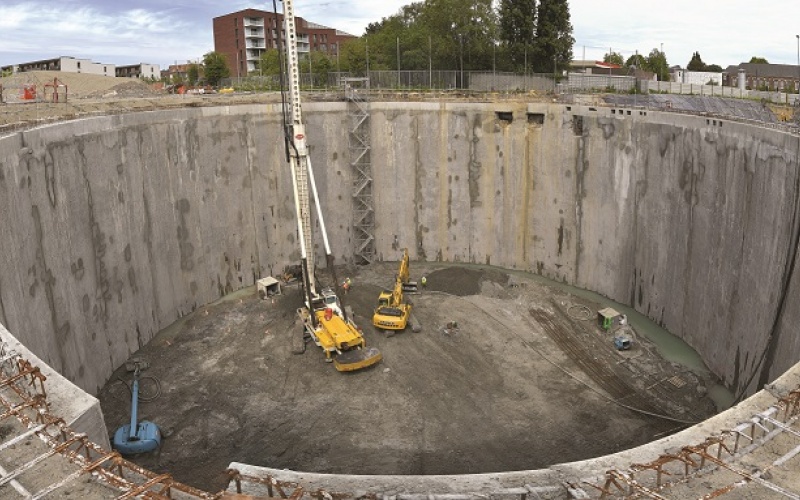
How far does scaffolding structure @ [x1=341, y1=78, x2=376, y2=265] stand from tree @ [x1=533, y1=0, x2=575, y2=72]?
64.9 feet

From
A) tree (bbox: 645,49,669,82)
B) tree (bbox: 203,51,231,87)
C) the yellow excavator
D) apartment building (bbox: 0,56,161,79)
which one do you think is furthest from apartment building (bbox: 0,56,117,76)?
tree (bbox: 645,49,669,82)

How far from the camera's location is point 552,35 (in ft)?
165

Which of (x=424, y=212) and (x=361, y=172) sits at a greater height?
(x=361, y=172)

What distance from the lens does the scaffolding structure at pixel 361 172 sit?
36.0m

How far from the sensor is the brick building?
9875cm

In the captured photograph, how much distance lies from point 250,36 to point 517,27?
6078 centimetres

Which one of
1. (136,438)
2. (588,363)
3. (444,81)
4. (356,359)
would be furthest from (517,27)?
(136,438)

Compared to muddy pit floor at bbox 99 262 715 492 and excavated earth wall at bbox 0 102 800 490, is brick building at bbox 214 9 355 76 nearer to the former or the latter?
excavated earth wall at bbox 0 102 800 490

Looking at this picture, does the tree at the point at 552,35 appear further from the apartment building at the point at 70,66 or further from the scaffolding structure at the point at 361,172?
the apartment building at the point at 70,66

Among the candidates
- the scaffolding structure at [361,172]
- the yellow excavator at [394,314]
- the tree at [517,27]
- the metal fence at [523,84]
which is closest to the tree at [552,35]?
the tree at [517,27]

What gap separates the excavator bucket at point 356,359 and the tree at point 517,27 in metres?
32.9

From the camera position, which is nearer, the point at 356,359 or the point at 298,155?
the point at 356,359

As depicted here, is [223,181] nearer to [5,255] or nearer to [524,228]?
[5,255]

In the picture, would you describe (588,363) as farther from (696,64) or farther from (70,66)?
(696,64)
